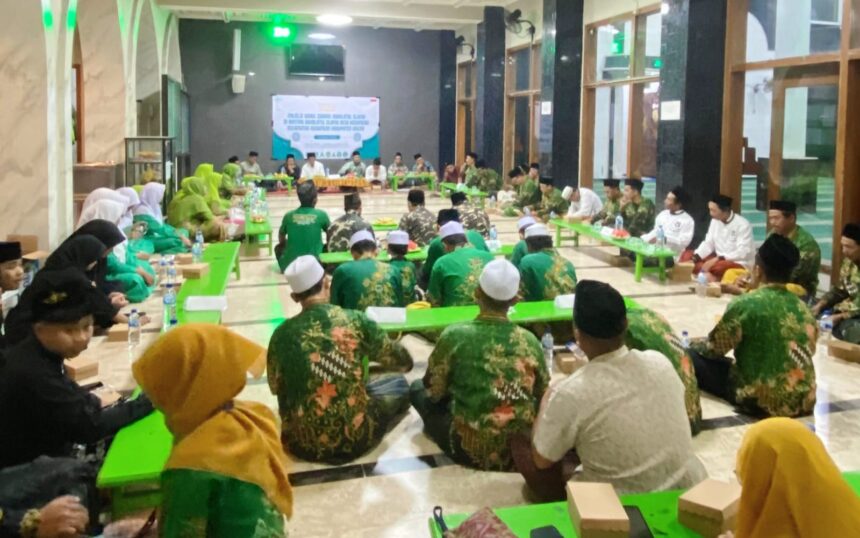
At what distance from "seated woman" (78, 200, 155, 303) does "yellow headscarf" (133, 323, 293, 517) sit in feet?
15.9

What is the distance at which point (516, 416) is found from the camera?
3.50m

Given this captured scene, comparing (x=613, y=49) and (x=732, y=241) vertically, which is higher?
(x=613, y=49)

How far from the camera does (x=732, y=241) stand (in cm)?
801

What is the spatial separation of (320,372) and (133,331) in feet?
9.05

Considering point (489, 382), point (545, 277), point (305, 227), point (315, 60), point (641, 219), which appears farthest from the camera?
point (315, 60)

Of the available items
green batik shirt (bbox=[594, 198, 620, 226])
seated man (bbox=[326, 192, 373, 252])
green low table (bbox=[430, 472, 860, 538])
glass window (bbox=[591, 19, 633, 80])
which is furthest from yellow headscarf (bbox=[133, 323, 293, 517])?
glass window (bbox=[591, 19, 633, 80])

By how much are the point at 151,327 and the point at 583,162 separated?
342 inches

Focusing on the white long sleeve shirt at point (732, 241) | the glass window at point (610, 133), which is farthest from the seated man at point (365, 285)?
the glass window at point (610, 133)

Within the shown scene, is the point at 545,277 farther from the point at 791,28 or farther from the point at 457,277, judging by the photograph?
the point at 791,28

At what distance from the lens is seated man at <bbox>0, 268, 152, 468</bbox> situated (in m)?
2.73

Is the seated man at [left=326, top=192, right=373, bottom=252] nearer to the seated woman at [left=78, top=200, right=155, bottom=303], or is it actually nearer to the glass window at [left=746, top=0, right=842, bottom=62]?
the seated woman at [left=78, top=200, right=155, bottom=303]

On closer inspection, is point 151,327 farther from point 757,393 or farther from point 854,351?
point 854,351

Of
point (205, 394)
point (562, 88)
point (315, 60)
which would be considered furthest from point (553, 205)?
point (205, 394)

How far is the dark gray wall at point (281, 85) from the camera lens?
1895 centimetres
